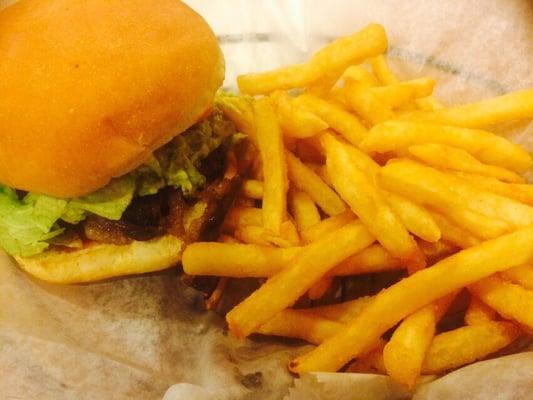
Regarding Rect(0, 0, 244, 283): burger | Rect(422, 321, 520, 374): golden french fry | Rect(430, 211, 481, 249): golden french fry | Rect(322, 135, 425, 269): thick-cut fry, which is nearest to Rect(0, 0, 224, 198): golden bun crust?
Rect(0, 0, 244, 283): burger

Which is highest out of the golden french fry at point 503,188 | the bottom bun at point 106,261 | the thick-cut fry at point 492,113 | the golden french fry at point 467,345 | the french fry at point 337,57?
the french fry at point 337,57

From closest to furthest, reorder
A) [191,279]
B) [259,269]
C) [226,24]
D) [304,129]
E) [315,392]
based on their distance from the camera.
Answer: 1. [315,392]
2. [259,269]
3. [304,129]
4. [191,279]
5. [226,24]

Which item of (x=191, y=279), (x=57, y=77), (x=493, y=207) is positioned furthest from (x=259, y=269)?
(x=57, y=77)

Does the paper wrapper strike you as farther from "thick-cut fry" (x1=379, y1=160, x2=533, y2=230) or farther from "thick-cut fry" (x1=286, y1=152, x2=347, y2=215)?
"thick-cut fry" (x1=286, y1=152, x2=347, y2=215)

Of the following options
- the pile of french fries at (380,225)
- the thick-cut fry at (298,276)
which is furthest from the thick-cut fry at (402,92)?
the thick-cut fry at (298,276)

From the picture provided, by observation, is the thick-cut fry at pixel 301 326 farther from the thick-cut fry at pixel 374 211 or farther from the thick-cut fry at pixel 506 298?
the thick-cut fry at pixel 506 298

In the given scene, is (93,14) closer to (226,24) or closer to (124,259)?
(124,259)

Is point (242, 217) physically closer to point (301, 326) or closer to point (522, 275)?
point (301, 326)
